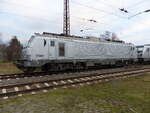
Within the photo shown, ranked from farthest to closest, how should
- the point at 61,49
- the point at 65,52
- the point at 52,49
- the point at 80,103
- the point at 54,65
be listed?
1. the point at 65,52
2. the point at 61,49
3. the point at 54,65
4. the point at 52,49
5. the point at 80,103

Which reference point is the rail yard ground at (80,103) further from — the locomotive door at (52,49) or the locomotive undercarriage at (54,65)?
the locomotive door at (52,49)

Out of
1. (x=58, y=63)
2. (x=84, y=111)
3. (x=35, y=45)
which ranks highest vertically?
(x=35, y=45)

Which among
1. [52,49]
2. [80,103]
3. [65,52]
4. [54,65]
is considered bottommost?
[80,103]

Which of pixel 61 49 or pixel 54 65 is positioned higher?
pixel 61 49

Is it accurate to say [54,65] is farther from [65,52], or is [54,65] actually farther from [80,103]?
[80,103]

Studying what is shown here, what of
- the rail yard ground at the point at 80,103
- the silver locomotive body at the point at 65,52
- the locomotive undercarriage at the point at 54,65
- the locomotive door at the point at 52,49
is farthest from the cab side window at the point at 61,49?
the rail yard ground at the point at 80,103

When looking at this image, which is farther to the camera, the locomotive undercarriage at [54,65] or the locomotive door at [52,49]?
the locomotive door at [52,49]

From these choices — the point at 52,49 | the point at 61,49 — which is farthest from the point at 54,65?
the point at 61,49

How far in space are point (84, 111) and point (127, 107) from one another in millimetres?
1608

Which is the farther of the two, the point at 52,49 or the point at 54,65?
the point at 54,65

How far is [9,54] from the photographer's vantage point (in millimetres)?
44750

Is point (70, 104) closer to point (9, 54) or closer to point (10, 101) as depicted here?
point (10, 101)

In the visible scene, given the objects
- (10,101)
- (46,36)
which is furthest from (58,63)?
(10,101)

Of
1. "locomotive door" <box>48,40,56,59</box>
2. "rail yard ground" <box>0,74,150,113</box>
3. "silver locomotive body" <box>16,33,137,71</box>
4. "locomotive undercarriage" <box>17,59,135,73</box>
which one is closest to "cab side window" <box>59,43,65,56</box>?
"silver locomotive body" <box>16,33,137,71</box>
